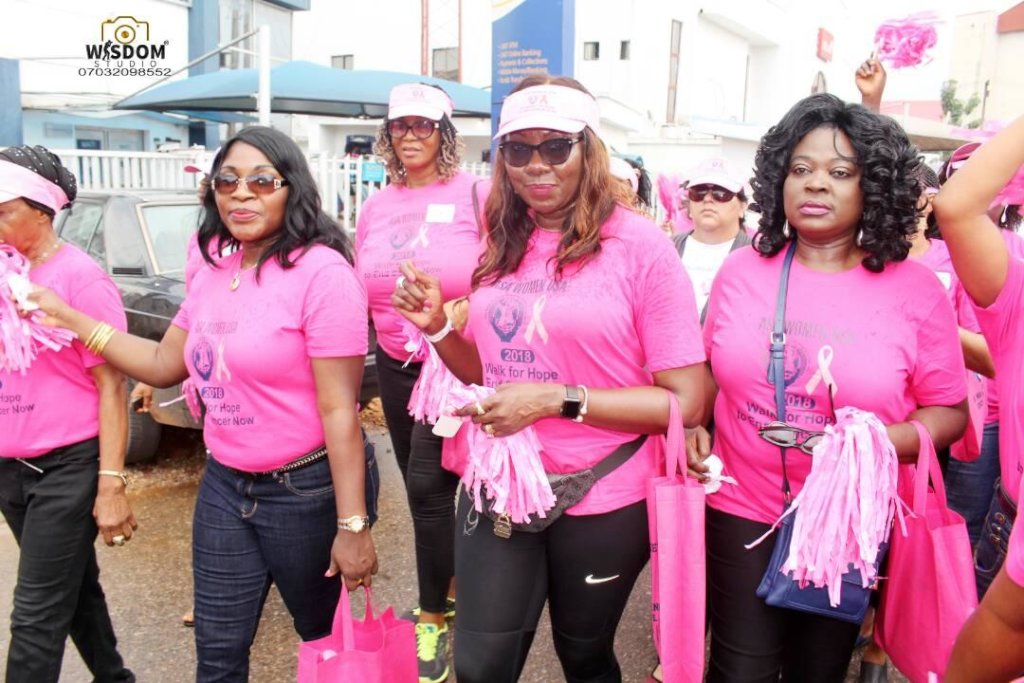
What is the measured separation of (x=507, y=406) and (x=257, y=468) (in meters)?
0.86

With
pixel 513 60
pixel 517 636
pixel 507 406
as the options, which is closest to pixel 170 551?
pixel 517 636

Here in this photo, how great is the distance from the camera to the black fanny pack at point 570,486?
2.17m

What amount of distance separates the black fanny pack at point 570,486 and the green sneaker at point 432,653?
4.14 feet

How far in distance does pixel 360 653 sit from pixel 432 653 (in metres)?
1.22

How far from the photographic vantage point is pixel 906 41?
304 cm

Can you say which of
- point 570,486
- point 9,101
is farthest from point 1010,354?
point 9,101

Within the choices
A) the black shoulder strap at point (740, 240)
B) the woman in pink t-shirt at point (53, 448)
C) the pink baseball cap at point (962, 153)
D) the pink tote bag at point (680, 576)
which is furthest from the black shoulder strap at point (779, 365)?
the black shoulder strap at point (740, 240)

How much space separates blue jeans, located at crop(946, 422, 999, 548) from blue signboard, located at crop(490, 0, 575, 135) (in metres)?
4.19

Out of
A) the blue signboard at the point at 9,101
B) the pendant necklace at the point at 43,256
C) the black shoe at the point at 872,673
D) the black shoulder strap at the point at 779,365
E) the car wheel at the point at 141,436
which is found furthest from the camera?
the blue signboard at the point at 9,101

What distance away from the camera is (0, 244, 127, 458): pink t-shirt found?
2555mm

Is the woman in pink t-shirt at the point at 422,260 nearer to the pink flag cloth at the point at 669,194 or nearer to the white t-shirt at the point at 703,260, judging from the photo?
the white t-shirt at the point at 703,260

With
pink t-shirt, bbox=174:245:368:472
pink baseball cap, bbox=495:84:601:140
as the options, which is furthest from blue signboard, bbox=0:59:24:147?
pink baseball cap, bbox=495:84:601:140

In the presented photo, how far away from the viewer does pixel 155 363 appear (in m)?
2.61

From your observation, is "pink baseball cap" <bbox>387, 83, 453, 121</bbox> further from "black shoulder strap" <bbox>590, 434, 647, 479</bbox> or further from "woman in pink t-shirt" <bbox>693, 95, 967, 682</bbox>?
"black shoulder strap" <bbox>590, 434, 647, 479</bbox>
